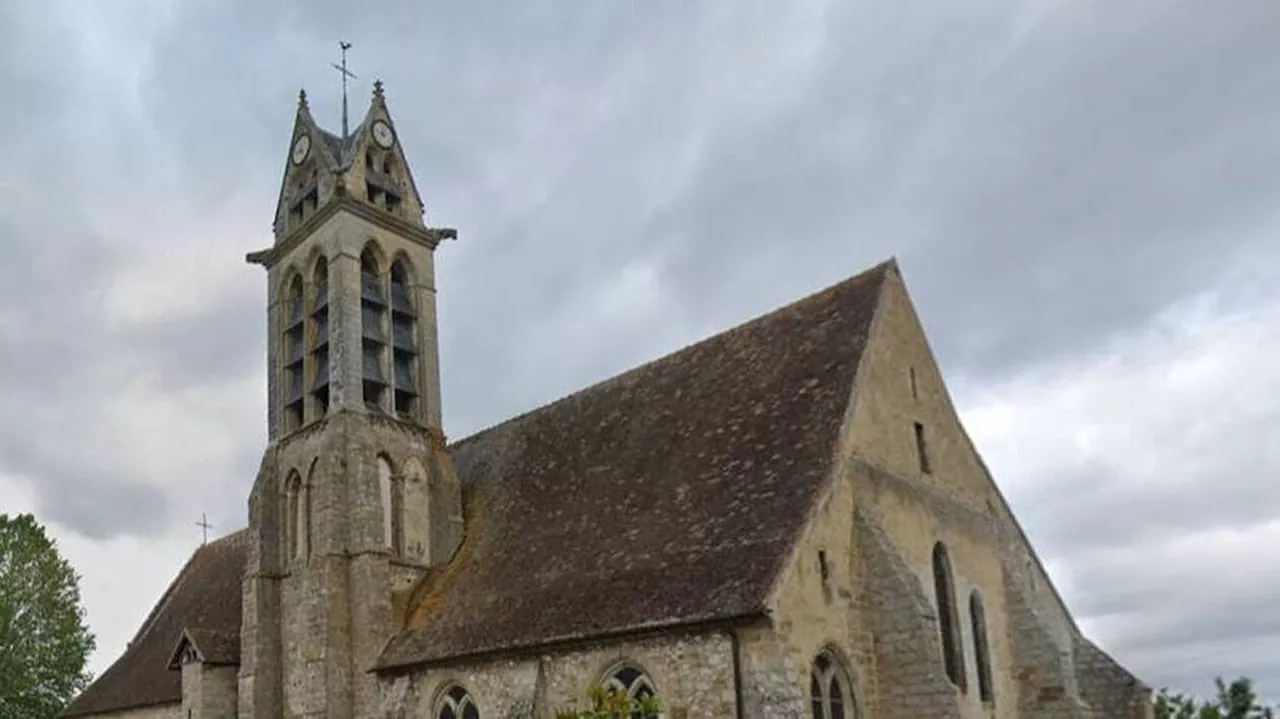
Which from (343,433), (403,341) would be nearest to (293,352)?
(403,341)

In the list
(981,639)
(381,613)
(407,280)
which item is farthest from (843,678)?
(407,280)

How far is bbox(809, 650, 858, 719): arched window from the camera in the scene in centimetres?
1847

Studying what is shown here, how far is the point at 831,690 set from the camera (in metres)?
18.8

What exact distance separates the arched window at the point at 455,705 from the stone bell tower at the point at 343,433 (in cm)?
244

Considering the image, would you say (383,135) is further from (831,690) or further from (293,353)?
(831,690)

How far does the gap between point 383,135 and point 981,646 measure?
65.9 feet

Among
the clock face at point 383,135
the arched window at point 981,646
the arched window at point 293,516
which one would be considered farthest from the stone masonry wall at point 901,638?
the clock face at point 383,135

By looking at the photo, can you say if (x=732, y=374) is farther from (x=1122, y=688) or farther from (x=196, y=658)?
(x=196, y=658)

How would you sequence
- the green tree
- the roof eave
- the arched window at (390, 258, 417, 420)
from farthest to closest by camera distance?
the green tree, the arched window at (390, 258, 417, 420), the roof eave

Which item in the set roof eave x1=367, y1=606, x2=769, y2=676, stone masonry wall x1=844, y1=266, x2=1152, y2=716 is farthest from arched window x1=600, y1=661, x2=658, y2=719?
stone masonry wall x1=844, y1=266, x2=1152, y2=716

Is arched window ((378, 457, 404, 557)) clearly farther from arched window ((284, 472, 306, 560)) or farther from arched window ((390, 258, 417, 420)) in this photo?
arched window ((284, 472, 306, 560))

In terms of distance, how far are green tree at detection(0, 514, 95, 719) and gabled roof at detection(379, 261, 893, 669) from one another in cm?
1984

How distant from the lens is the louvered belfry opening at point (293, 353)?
29984 millimetres

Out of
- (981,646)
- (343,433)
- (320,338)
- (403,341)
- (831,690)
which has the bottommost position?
(831,690)
